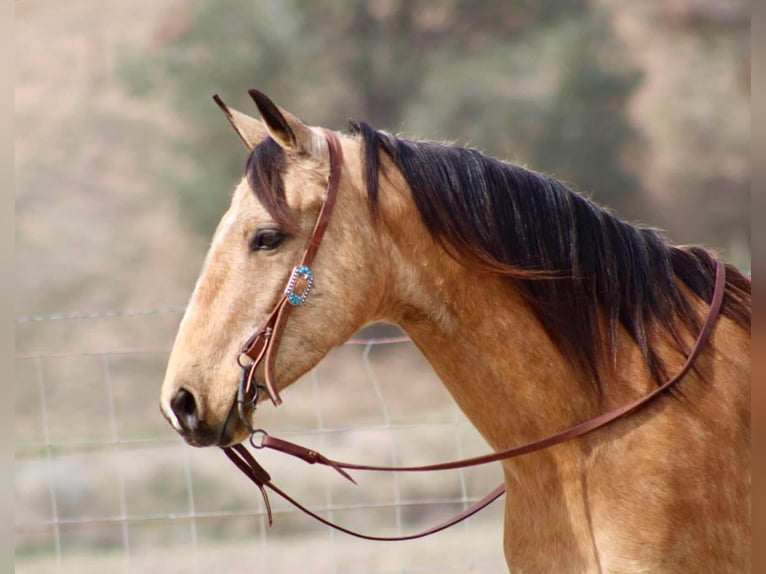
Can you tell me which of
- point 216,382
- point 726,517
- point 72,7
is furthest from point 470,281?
point 72,7

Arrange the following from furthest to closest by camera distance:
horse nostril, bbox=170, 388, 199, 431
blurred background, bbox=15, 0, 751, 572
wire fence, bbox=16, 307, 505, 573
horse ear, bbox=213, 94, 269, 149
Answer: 1. blurred background, bbox=15, 0, 751, 572
2. wire fence, bbox=16, 307, 505, 573
3. horse ear, bbox=213, 94, 269, 149
4. horse nostril, bbox=170, 388, 199, 431

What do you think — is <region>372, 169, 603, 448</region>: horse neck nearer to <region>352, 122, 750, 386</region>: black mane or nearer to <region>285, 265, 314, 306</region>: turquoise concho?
<region>352, 122, 750, 386</region>: black mane

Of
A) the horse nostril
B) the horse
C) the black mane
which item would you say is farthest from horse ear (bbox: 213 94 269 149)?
the horse nostril

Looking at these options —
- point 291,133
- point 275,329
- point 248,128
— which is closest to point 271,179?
point 291,133

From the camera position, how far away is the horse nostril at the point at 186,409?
2549 millimetres

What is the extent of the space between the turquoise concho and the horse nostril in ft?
1.17

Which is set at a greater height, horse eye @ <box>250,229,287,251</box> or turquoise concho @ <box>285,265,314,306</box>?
horse eye @ <box>250,229,287,251</box>

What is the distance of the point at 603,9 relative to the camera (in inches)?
875

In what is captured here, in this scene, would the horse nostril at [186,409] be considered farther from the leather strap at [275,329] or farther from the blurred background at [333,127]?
the blurred background at [333,127]

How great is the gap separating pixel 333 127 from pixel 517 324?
51.1 ft

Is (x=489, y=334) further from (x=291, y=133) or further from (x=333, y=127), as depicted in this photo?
(x=333, y=127)

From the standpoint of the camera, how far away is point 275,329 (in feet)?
8.45

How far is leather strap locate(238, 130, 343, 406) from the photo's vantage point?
256 centimetres

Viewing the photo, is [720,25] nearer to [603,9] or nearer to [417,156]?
[603,9]
